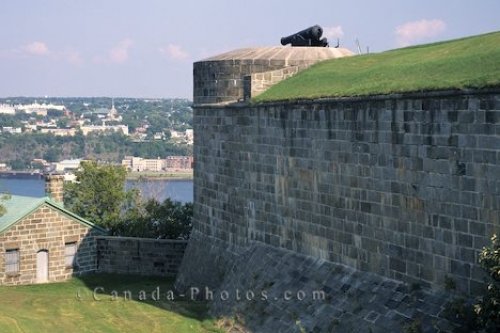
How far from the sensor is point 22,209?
33000 millimetres

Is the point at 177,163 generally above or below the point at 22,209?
below

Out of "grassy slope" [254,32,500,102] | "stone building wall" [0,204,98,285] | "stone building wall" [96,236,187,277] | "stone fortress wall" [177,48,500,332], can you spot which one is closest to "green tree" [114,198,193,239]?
"stone building wall" [96,236,187,277]

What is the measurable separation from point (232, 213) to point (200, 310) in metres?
2.76

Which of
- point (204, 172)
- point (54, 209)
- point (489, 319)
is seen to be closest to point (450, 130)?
point (489, 319)

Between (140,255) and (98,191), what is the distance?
9291mm

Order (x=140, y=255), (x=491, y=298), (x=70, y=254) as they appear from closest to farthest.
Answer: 1. (x=491, y=298)
2. (x=140, y=255)
3. (x=70, y=254)

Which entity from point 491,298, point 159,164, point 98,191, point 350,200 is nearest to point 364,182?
point 350,200

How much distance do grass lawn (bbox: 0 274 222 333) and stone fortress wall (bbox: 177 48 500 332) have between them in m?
1.04

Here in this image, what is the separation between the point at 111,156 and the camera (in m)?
193

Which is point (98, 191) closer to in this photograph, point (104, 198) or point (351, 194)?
point (104, 198)

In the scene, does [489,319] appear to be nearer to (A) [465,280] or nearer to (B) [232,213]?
(A) [465,280]

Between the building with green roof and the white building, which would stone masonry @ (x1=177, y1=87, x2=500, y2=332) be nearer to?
the building with green roof

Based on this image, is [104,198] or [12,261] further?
[104,198]

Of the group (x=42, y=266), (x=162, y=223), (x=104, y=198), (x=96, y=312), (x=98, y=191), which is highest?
(x=98, y=191)
